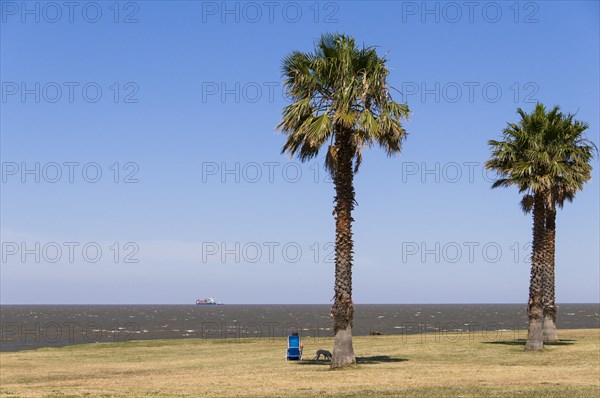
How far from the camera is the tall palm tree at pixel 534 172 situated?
1661 inches

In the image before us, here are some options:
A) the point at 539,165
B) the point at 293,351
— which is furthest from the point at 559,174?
the point at 293,351

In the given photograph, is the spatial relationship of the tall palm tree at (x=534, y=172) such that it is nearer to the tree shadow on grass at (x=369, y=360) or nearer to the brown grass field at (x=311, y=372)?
the brown grass field at (x=311, y=372)

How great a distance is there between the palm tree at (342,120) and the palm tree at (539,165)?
1160 centimetres

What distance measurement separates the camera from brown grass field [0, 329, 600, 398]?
78.8 ft

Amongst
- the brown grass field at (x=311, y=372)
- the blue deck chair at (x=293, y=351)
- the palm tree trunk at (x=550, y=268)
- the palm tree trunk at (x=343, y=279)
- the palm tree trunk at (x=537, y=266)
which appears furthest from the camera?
the palm tree trunk at (x=550, y=268)

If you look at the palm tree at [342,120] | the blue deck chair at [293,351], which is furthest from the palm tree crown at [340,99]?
the blue deck chair at [293,351]

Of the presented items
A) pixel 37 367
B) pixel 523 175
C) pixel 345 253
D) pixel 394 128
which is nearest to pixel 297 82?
pixel 394 128

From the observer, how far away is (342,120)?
3359cm

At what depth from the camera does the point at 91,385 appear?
90.6 feet

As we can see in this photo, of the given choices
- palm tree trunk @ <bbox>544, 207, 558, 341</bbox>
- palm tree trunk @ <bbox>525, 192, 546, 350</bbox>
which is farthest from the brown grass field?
palm tree trunk @ <bbox>525, 192, 546, 350</bbox>

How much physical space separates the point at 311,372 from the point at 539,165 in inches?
797

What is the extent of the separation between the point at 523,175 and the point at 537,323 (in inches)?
333

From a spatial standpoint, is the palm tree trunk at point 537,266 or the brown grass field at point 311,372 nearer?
the brown grass field at point 311,372

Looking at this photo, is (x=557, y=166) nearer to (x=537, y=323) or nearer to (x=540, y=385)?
(x=537, y=323)
